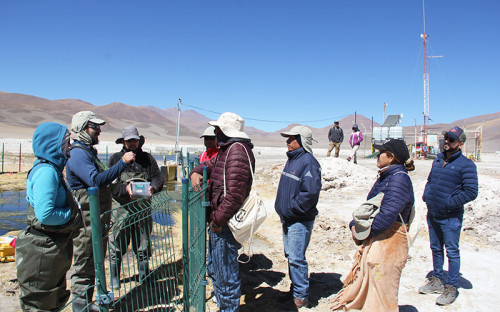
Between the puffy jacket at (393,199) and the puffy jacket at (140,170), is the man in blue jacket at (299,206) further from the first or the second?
the puffy jacket at (140,170)

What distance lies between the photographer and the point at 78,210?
2.62 metres

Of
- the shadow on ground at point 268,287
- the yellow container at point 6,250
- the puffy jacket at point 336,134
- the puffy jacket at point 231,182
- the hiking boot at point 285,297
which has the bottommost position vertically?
the shadow on ground at point 268,287

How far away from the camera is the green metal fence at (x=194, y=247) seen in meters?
2.66

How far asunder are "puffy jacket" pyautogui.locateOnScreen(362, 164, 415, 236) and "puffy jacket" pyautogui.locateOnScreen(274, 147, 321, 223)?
2.31ft

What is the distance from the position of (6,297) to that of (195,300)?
7.67 feet

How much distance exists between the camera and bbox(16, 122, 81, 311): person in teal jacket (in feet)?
7.64

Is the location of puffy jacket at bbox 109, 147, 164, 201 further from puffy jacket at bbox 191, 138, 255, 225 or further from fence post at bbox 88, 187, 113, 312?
fence post at bbox 88, 187, 113, 312

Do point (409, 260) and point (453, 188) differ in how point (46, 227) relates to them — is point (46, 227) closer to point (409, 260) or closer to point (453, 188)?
point (453, 188)

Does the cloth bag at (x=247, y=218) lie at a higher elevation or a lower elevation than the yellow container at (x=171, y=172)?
higher

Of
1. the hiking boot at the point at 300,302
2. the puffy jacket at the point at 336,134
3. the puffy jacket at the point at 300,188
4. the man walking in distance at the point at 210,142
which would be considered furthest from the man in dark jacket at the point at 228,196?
the puffy jacket at the point at 336,134

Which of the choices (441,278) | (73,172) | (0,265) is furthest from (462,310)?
(0,265)

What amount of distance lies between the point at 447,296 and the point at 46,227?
405cm

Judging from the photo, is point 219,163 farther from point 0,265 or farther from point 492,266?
point 492,266

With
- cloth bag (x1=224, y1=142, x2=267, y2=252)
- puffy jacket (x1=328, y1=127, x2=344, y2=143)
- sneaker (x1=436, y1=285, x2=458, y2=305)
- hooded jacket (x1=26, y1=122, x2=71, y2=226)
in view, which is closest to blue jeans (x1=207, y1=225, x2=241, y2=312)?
cloth bag (x1=224, y1=142, x2=267, y2=252)
